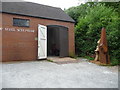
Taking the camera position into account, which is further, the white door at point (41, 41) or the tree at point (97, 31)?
the white door at point (41, 41)

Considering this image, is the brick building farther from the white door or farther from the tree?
the tree

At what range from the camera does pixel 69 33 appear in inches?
418

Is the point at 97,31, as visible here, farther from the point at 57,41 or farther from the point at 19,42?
the point at 19,42

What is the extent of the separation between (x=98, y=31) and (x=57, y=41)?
4.52 meters

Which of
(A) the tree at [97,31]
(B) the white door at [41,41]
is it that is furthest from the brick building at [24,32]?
(A) the tree at [97,31]

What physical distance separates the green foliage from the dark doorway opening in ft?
5.95

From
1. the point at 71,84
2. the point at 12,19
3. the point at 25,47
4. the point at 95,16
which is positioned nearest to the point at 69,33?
the point at 95,16

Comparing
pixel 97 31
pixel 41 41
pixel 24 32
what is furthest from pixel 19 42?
pixel 97 31

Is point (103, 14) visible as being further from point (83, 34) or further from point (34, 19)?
point (34, 19)

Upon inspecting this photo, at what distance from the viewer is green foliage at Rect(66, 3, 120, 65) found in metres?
7.94

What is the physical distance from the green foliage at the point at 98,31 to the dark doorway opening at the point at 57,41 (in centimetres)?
181

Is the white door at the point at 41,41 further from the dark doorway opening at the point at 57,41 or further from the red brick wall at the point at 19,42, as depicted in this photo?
the dark doorway opening at the point at 57,41

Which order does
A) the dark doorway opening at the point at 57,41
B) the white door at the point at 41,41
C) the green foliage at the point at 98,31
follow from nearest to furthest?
the green foliage at the point at 98,31, the white door at the point at 41,41, the dark doorway opening at the point at 57,41

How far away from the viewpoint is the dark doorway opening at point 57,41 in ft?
32.6
